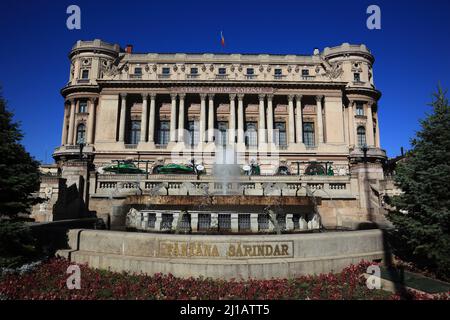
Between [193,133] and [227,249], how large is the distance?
43.7 metres

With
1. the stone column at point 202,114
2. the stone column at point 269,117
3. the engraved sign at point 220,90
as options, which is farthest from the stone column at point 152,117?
the stone column at point 269,117

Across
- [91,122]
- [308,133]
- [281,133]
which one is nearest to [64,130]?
[91,122]

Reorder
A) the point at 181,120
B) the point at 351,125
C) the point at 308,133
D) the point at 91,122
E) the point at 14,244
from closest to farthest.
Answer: the point at 14,244 < the point at 181,120 < the point at 308,133 < the point at 91,122 < the point at 351,125

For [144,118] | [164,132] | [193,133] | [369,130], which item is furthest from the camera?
[369,130]

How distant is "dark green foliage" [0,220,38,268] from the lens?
29.6 feet

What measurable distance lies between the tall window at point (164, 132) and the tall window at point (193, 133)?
378 cm

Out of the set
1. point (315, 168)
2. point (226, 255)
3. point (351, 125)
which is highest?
point (351, 125)

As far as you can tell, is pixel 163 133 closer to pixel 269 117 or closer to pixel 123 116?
pixel 123 116

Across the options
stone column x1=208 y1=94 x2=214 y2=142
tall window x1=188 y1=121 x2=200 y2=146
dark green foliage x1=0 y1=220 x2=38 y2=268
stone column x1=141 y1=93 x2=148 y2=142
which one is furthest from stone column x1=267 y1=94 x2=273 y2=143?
dark green foliage x1=0 y1=220 x2=38 y2=268

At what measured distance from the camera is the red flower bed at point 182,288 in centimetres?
717

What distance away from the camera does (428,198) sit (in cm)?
959

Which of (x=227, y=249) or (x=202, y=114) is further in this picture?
(x=202, y=114)

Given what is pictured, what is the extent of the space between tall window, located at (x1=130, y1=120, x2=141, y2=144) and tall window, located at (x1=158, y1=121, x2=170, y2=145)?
3.46 meters

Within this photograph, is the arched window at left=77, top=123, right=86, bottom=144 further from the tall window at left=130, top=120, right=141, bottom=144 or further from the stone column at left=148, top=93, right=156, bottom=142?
the stone column at left=148, top=93, right=156, bottom=142
